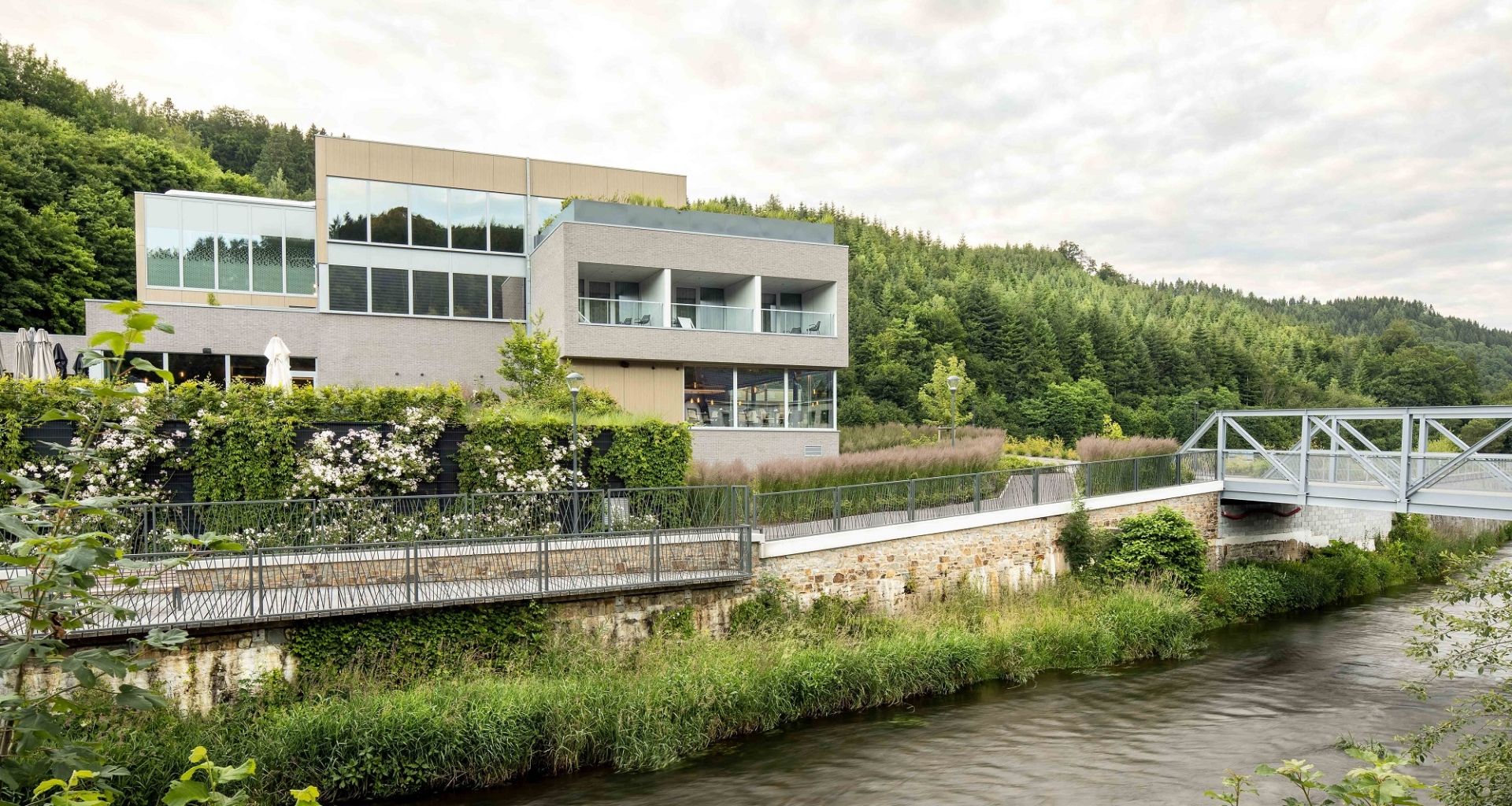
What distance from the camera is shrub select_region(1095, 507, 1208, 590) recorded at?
18094 millimetres

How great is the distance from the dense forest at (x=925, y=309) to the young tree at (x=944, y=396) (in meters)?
1.04

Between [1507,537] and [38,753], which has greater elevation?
[38,753]

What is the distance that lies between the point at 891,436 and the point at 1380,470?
1208cm

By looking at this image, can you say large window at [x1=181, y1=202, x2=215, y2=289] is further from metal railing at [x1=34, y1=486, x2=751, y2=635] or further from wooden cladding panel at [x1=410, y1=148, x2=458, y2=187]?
metal railing at [x1=34, y1=486, x2=751, y2=635]

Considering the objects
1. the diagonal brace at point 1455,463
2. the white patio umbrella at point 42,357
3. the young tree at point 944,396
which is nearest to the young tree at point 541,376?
the white patio umbrella at point 42,357

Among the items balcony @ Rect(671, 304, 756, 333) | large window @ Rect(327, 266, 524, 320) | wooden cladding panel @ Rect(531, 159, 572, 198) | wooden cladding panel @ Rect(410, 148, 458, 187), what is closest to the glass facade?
large window @ Rect(327, 266, 524, 320)

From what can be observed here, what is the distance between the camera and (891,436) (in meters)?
26.4

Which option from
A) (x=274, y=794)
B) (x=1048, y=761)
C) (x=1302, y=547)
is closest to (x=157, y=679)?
(x=274, y=794)

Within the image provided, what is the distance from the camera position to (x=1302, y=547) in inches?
883

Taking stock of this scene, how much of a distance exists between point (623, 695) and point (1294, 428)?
203 ft

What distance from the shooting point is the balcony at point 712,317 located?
2352 cm

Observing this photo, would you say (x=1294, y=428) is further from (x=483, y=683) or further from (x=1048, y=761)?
(x=483, y=683)

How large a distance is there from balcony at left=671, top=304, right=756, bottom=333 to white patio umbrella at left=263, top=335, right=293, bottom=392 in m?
9.55

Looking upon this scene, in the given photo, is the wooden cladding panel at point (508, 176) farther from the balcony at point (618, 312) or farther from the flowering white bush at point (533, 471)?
the flowering white bush at point (533, 471)
